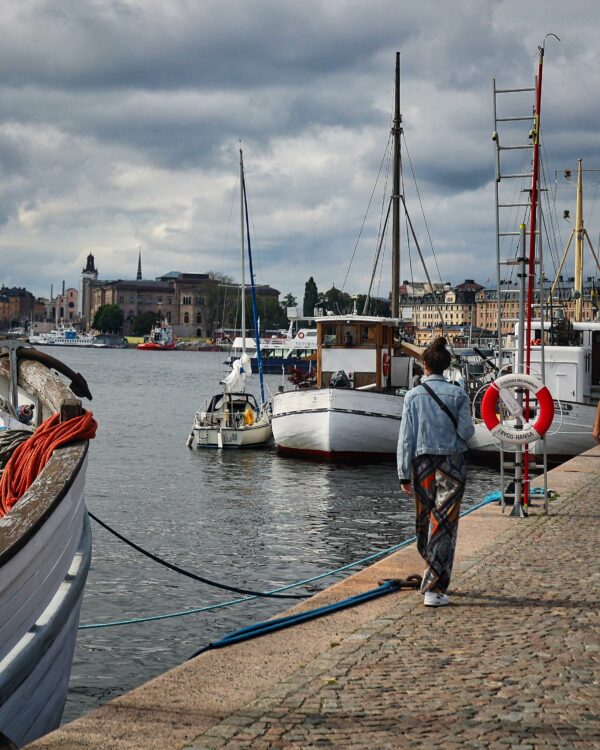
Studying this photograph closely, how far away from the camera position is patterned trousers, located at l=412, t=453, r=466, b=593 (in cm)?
766

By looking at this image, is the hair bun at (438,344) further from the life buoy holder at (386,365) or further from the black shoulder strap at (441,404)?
the life buoy holder at (386,365)

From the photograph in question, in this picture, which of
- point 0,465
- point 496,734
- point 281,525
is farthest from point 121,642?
point 281,525

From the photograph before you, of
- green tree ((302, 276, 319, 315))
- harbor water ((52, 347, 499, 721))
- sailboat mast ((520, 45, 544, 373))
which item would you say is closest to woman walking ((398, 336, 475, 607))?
harbor water ((52, 347, 499, 721))

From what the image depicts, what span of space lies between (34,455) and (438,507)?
2.89 metres

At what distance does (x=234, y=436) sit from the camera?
32.9 metres

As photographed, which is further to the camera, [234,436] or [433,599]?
[234,436]

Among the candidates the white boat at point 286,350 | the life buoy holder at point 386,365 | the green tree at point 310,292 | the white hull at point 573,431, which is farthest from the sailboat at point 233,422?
the green tree at point 310,292

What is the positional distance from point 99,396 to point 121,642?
57573 mm

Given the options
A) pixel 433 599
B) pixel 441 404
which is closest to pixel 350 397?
pixel 441 404

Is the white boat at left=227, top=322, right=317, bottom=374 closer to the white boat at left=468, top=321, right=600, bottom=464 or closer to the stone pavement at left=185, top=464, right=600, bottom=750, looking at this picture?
the white boat at left=468, top=321, right=600, bottom=464

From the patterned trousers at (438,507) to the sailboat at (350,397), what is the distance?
2127 cm

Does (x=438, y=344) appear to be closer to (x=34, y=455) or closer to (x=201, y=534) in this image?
(x=34, y=455)

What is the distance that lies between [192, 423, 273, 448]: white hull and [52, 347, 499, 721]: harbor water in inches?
14.0

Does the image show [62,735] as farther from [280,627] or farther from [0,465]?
[0,465]
